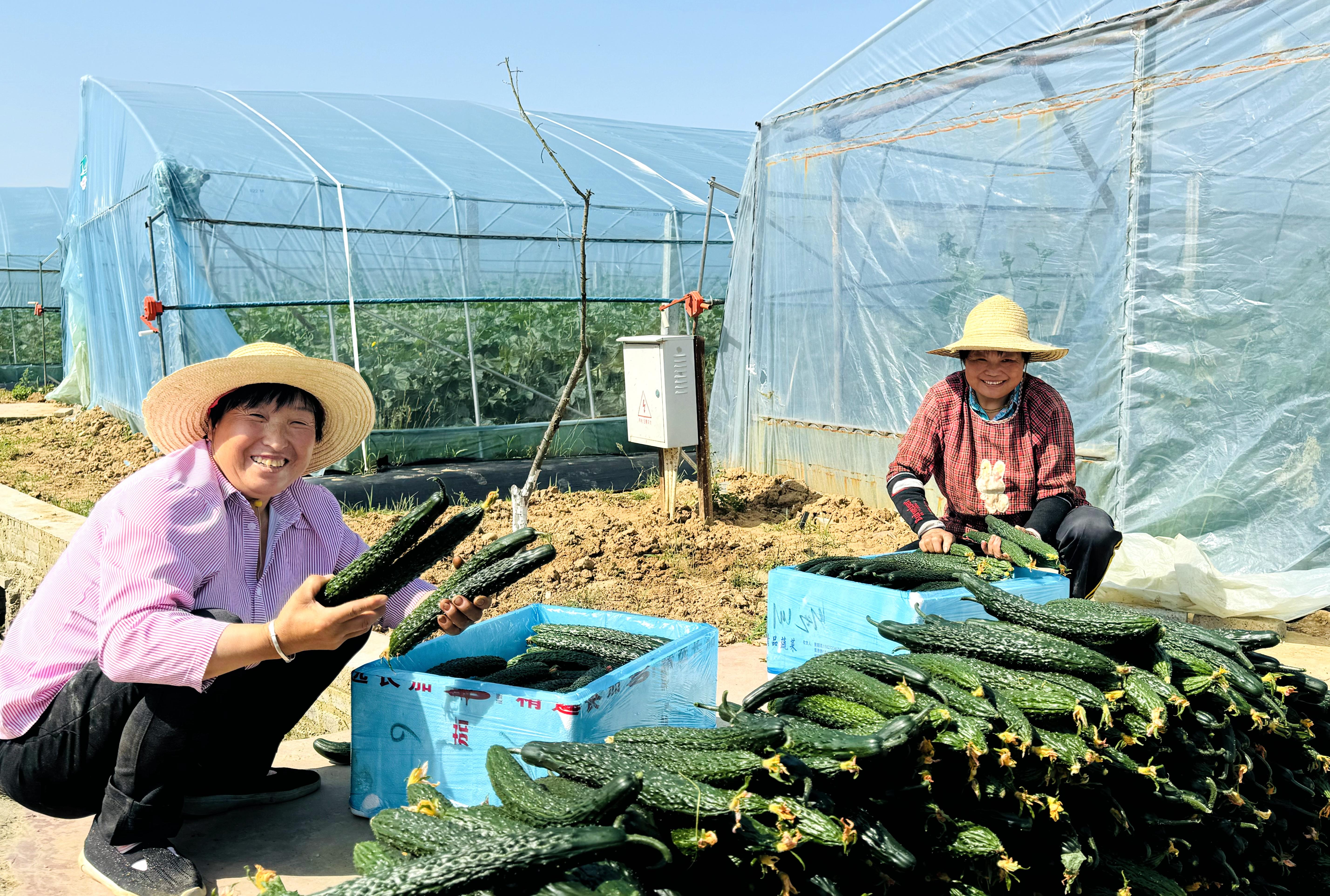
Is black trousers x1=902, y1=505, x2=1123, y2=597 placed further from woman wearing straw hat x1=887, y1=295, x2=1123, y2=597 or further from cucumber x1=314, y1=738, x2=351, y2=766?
cucumber x1=314, y1=738, x2=351, y2=766

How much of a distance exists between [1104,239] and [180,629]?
6.53 meters

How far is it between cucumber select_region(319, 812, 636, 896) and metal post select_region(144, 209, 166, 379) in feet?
36.2

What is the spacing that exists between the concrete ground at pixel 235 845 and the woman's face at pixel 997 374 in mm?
3395

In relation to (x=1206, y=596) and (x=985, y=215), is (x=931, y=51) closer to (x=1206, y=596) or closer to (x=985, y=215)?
(x=985, y=215)

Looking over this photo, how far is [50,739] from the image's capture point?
301 cm

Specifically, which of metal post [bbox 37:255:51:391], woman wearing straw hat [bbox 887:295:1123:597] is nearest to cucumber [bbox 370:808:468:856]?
woman wearing straw hat [bbox 887:295:1123:597]

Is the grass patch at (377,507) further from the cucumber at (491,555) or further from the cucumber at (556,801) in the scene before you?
the cucumber at (556,801)

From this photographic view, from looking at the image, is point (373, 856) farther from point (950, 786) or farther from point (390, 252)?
point (390, 252)

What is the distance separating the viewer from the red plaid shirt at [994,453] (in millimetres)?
4957

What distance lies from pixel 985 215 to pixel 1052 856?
6.44m

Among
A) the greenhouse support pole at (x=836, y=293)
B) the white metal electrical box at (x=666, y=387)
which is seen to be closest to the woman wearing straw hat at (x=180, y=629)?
the white metal electrical box at (x=666, y=387)

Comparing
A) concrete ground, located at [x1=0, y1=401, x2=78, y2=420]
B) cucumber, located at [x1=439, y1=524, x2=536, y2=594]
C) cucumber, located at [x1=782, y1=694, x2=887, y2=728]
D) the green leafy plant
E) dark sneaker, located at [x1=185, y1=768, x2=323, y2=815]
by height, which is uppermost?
cucumber, located at [x1=439, y1=524, x2=536, y2=594]

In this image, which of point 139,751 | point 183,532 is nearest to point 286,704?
point 139,751

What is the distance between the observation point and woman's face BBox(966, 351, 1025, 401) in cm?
498
